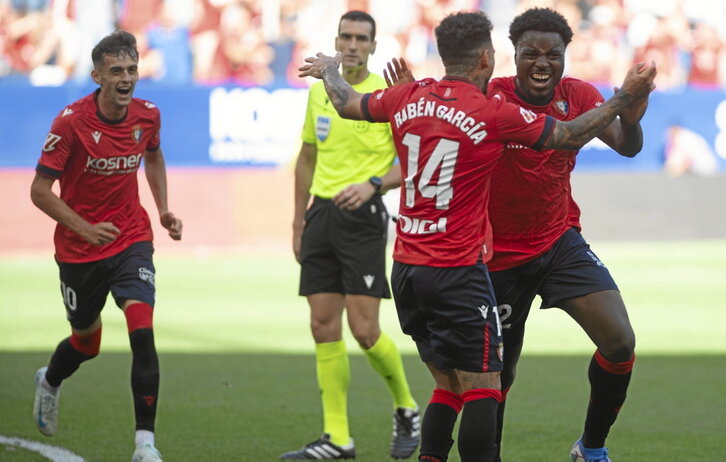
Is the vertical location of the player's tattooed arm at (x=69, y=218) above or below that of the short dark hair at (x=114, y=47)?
below

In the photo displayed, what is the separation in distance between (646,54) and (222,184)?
33.8 ft

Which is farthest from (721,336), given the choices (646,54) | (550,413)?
(646,54)

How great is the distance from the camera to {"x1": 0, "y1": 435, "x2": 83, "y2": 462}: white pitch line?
6.60 m

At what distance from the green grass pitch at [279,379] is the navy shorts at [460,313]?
5.87ft

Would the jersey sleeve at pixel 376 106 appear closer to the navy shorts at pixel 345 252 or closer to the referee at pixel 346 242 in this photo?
the referee at pixel 346 242

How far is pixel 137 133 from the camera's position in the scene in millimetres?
7078

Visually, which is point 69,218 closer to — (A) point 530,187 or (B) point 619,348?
(A) point 530,187

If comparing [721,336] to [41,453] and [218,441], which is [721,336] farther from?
[41,453]

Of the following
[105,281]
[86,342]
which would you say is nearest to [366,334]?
[105,281]

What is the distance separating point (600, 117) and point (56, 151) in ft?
10.5

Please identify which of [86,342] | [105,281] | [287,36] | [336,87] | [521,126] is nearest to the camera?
[521,126]

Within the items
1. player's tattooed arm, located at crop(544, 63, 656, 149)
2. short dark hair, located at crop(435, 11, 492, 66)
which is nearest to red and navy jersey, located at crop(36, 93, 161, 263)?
short dark hair, located at crop(435, 11, 492, 66)

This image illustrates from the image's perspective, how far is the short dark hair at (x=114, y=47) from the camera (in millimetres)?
6785

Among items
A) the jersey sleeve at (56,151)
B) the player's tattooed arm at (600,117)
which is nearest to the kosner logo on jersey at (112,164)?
the jersey sleeve at (56,151)
